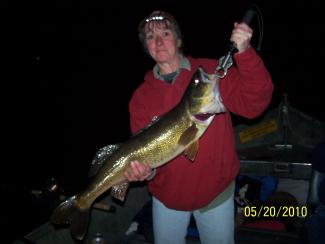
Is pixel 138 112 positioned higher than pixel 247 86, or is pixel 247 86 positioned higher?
pixel 247 86

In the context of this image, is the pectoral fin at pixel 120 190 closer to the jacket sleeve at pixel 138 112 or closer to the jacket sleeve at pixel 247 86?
the jacket sleeve at pixel 138 112

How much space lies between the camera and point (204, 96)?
9.98 feet

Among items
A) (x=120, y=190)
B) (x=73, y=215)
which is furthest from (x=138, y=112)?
(x=73, y=215)

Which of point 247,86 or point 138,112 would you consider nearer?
point 247,86

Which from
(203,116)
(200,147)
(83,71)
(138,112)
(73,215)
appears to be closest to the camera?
(203,116)

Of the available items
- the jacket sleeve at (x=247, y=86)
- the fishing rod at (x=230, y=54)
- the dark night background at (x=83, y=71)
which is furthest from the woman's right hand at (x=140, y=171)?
the dark night background at (x=83, y=71)

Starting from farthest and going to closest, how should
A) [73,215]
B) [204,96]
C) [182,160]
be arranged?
[73,215] → [182,160] → [204,96]

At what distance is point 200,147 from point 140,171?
2.12 feet

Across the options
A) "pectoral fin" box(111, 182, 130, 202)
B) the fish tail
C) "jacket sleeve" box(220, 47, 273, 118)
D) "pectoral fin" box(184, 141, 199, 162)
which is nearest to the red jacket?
"jacket sleeve" box(220, 47, 273, 118)

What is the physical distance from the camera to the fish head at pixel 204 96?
2992mm

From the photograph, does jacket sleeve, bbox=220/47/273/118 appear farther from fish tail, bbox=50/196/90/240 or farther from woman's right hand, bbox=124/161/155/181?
fish tail, bbox=50/196/90/240

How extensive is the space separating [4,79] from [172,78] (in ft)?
103

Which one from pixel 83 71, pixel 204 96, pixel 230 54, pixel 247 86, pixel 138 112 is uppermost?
pixel 230 54

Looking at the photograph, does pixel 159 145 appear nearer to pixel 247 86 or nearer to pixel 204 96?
pixel 204 96
